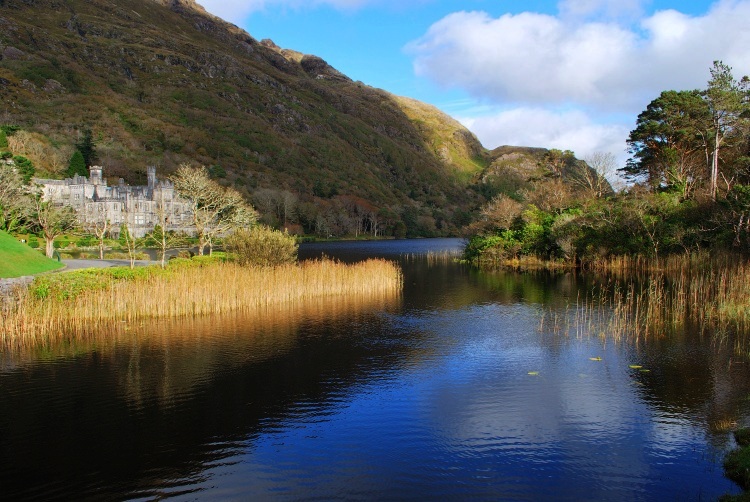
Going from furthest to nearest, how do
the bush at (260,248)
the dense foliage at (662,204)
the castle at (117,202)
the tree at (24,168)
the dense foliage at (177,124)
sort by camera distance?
the dense foliage at (177,124), the castle at (117,202), the tree at (24,168), the dense foliage at (662,204), the bush at (260,248)

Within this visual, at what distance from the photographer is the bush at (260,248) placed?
29.0 meters

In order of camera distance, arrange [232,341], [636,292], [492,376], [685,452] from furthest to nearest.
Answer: [636,292] < [232,341] < [492,376] < [685,452]

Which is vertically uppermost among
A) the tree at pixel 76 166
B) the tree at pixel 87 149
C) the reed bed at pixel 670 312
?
the tree at pixel 87 149

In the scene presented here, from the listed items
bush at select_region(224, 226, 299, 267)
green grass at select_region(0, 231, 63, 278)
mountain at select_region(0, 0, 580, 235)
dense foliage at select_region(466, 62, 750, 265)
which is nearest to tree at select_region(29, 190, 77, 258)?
green grass at select_region(0, 231, 63, 278)

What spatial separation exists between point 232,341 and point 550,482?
12.1m

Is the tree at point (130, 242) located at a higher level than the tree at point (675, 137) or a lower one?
lower

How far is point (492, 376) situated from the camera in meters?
14.8

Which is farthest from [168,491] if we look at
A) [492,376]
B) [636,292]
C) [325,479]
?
[636,292]

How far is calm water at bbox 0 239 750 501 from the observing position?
29.4 ft

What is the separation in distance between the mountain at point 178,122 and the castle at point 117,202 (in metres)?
15.2

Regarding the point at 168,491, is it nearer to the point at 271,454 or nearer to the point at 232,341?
the point at 271,454

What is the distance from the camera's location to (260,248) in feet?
95.4

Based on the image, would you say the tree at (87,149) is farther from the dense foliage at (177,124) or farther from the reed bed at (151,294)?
the reed bed at (151,294)

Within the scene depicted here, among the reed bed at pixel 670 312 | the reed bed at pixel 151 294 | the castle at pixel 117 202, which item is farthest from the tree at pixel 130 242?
the reed bed at pixel 670 312
